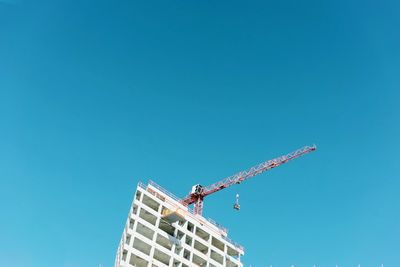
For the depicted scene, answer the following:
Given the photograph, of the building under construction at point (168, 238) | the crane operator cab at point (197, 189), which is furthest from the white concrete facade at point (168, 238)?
the crane operator cab at point (197, 189)

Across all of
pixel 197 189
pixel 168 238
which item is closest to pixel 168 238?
pixel 168 238

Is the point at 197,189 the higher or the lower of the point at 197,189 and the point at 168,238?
the higher

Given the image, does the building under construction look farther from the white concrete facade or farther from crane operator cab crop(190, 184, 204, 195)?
crane operator cab crop(190, 184, 204, 195)

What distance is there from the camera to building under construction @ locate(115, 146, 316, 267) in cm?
8425

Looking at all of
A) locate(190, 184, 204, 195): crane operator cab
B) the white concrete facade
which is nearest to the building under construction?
the white concrete facade

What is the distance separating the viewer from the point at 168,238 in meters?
90.2

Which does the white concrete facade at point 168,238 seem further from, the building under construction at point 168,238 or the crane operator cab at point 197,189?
the crane operator cab at point 197,189

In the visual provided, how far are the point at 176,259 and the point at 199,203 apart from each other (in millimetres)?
30241

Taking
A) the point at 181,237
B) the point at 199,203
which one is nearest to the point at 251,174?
the point at 199,203

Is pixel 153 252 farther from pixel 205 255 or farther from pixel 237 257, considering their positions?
pixel 237 257

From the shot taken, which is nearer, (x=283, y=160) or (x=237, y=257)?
(x=237, y=257)

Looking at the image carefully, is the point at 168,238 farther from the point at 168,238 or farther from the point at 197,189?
the point at 197,189

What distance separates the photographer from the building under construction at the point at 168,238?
84.2 m

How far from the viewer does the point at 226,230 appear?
355 ft
